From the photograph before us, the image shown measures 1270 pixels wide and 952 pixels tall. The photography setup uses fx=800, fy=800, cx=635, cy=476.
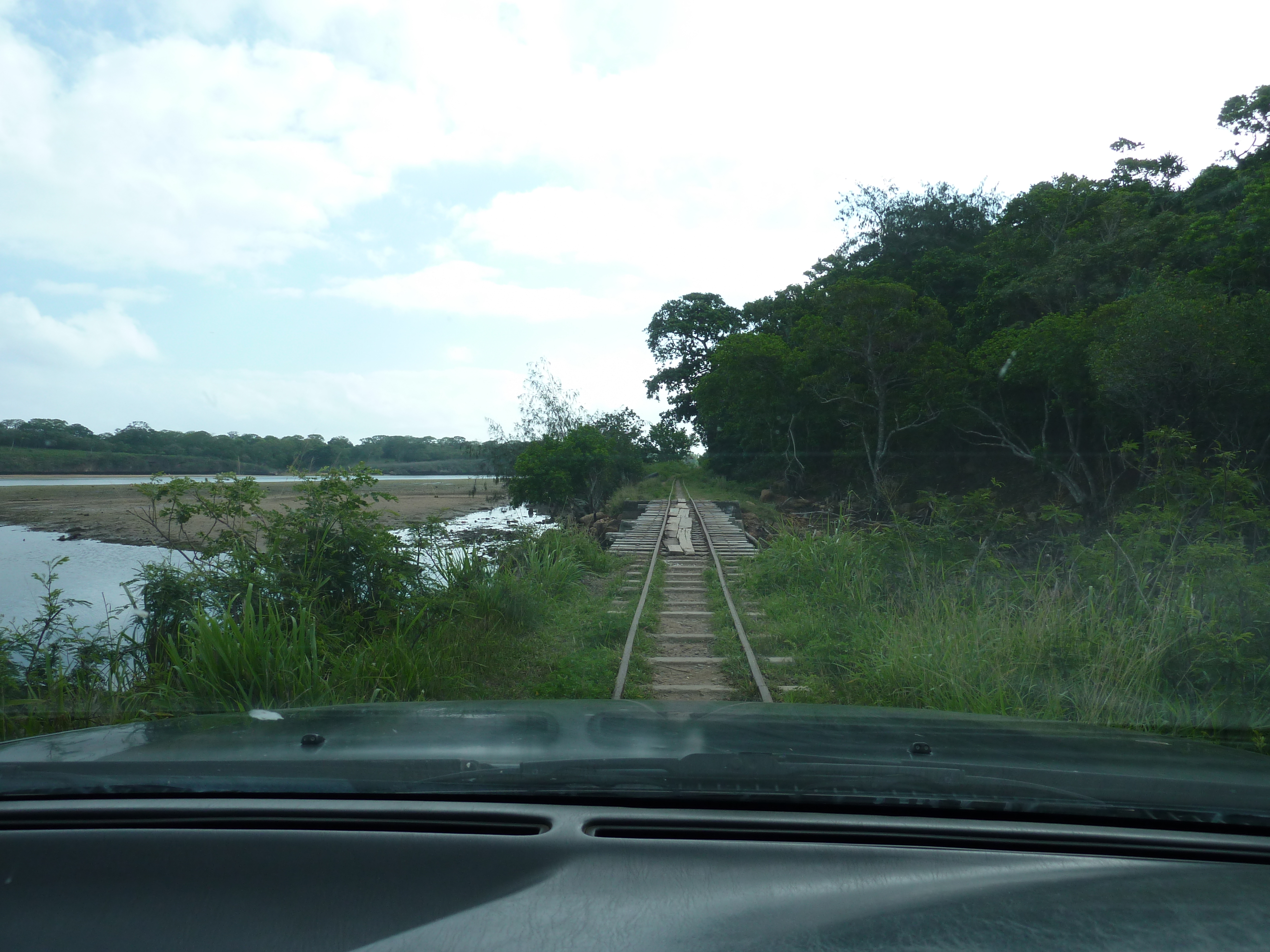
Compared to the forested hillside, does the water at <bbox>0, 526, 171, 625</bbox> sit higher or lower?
lower

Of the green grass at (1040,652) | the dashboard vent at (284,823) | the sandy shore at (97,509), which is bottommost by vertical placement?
the green grass at (1040,652)

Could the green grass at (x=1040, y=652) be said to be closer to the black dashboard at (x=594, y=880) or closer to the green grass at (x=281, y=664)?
the green grass at (x=281, y=664)

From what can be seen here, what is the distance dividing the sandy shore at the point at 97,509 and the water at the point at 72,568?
0.40ft

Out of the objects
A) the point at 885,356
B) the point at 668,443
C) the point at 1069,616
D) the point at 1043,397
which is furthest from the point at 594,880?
the point at 668,443

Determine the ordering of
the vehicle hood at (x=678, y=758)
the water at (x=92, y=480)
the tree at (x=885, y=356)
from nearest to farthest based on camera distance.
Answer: the vehicle hood at (x=678, y=758), the water at (x=92, y=480), the tree at (x=885, y=356)

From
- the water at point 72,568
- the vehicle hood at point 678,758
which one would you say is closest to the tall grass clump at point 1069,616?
the vehicle hood at point 678,758

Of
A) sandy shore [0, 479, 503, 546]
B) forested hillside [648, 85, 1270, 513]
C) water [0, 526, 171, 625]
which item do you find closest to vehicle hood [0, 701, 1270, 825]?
water [0, 526, 171, 625]

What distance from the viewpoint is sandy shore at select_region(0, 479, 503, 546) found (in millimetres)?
8062

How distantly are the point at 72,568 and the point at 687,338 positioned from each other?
49857 mm

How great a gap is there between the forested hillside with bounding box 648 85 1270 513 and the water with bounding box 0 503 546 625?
1078 cm

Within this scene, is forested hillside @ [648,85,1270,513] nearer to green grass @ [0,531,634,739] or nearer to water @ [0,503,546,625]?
green grass @ [0,531,634,739]

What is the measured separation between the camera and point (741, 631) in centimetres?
865

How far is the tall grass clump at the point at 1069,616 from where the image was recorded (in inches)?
211

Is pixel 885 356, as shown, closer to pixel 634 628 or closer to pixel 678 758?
pixel 634 628
